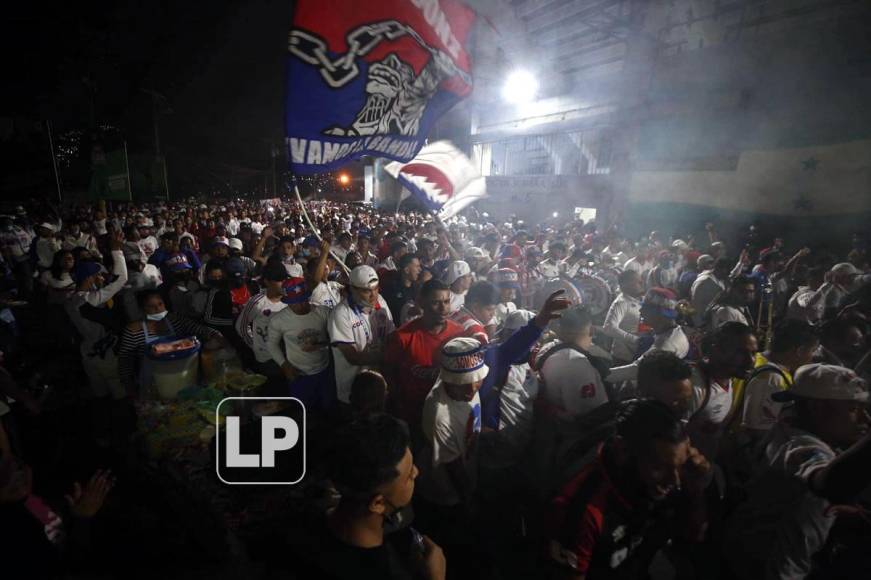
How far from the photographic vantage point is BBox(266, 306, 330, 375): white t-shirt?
363 centimetres

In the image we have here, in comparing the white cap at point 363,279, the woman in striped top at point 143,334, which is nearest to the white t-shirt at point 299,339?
the white cap at point 363,279

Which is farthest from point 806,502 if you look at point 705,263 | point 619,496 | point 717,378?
point 705,263

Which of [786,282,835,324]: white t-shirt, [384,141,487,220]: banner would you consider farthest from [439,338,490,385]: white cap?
[786,282,835,324]: white t-shirt

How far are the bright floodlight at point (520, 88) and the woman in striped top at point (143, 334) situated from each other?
26.7 m

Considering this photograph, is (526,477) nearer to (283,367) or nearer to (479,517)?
(479,517)

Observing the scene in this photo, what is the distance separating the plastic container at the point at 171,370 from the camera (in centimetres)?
320

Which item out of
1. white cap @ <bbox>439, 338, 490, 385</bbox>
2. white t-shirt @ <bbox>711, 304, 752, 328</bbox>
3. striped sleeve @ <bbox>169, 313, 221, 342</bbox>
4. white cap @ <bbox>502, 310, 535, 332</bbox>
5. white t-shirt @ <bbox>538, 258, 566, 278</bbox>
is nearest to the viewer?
white cap @ <bbox>439, 338, 490, 385</bbox>

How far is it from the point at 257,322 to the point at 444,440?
2.71 meters

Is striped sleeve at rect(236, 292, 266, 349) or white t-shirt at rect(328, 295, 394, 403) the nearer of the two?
white t-shirt at rect(328, 295, 394, 403)

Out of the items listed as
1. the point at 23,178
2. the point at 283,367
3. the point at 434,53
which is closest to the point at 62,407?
the point at 283,367

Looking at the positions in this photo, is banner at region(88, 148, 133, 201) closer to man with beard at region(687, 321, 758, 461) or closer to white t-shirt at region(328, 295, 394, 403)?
white t-shirt at region(328, 295, 394, 403)

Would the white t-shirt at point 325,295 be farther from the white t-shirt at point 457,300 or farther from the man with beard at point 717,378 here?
the man with beard at point 717,378

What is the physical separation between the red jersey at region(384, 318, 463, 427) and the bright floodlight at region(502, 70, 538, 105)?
26.5 metres

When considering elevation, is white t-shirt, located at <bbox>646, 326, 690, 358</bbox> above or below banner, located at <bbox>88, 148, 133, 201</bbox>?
below
